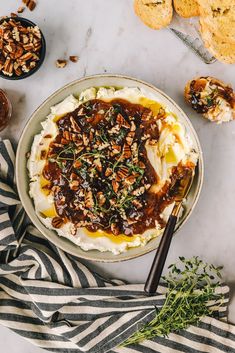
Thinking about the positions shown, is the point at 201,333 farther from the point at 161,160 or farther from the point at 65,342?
the point at 161,160

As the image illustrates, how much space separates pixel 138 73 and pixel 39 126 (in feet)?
1.80

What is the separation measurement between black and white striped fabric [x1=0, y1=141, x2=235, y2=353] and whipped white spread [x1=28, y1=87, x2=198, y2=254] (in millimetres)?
149

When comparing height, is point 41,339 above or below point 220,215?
below

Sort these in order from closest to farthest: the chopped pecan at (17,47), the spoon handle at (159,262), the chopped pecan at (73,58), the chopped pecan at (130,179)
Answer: the spoon handle at (159,262), the chopped pecan at (130,179), the chopped pecan at (17,47), the chopped pecan at (73,58)

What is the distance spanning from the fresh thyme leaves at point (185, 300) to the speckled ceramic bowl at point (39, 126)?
0.25m

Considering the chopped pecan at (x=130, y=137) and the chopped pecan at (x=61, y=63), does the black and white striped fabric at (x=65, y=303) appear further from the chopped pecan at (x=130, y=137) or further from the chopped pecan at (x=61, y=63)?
the chopped pecan at (x=130, y=137)

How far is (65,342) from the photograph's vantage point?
10.1 feet

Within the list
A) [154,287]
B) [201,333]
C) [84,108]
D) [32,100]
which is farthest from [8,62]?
[201,333]

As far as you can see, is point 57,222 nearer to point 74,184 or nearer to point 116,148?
point 74,184

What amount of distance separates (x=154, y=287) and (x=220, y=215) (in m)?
0.58

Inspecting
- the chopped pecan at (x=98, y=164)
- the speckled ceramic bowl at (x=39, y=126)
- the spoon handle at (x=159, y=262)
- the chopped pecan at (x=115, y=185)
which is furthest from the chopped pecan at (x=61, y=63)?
the spoon handle at (x=159, y=262)

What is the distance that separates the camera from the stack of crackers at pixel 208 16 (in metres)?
2.73

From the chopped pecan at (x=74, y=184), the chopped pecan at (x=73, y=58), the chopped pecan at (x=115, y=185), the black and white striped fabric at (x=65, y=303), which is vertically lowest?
the black and white striped fabric at (x=65, y=303)

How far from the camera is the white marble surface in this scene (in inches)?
120
